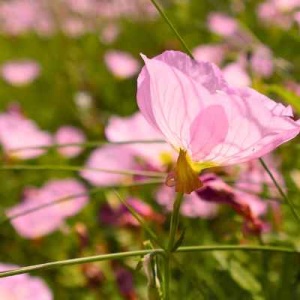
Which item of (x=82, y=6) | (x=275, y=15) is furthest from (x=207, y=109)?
(x=82, y=6)

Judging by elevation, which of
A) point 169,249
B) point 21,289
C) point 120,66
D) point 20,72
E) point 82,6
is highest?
point 82,6

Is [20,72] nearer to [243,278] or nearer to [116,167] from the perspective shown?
[116,167]

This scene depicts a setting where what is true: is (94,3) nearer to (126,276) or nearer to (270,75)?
(270,75)

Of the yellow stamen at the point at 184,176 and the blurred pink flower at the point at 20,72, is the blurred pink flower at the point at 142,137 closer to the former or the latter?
the yellow stamen at the point at 184,176

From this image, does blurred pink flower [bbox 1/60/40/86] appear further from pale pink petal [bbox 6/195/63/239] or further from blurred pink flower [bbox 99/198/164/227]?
blurred pink flower [bbox 99/198/164/227]

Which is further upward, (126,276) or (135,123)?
(135,123)

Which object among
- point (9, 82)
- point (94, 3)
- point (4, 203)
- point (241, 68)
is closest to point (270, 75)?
point (241, 68)
